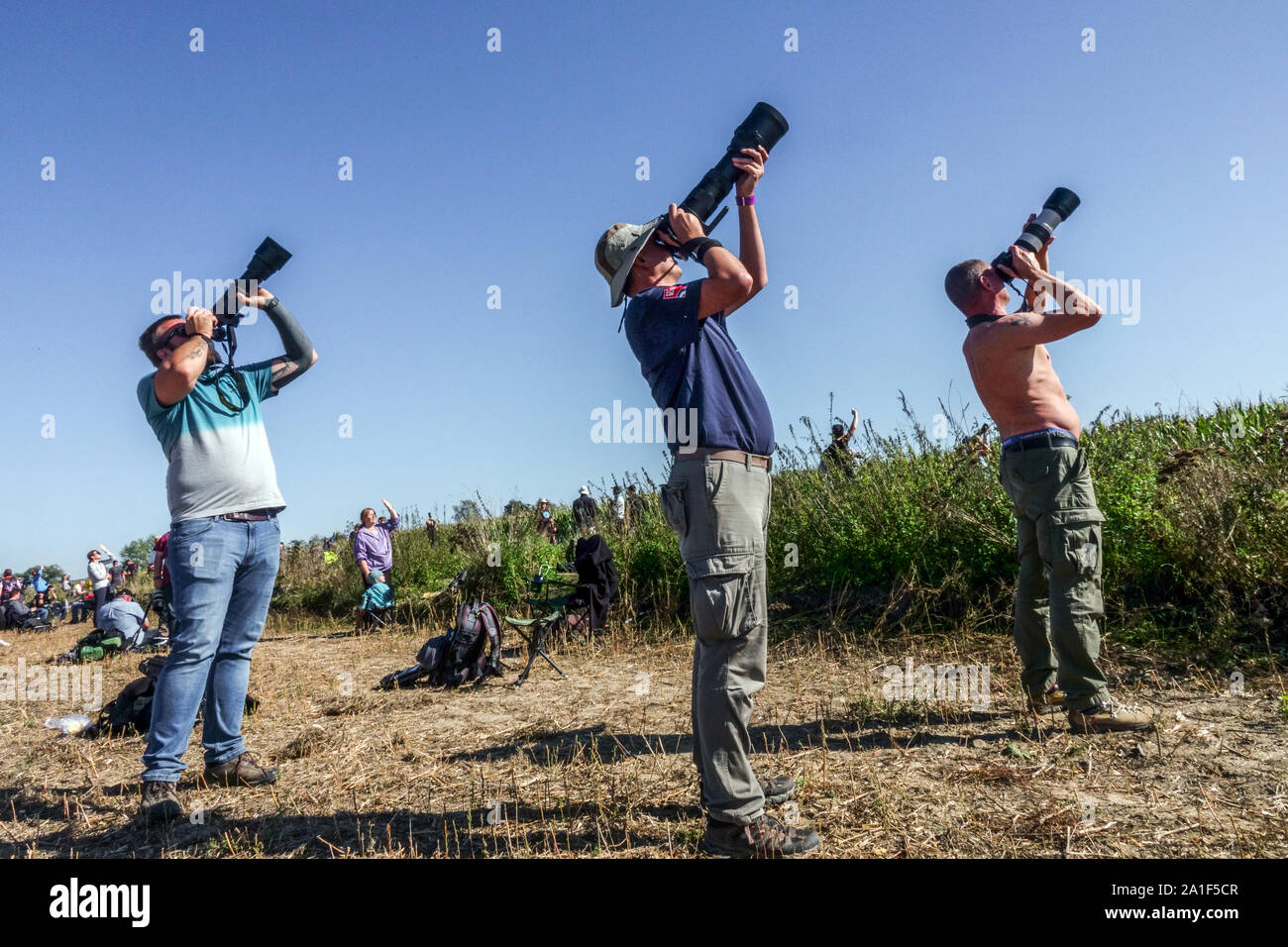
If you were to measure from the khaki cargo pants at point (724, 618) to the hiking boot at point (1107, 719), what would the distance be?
175 cm

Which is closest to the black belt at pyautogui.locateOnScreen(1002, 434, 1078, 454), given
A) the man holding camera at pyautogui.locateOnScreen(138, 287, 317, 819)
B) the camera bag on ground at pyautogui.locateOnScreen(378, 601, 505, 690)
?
the man holding camera at pyautogui.locateOnScreen(138, 287, 317, 819)

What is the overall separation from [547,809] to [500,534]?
774 centimetres

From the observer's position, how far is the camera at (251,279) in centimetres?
361

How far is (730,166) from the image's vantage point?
8.75ft

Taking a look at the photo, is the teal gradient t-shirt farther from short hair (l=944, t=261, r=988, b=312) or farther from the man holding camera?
short hair (l=944, t=261, r=988, b=312)

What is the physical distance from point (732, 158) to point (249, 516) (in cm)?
248

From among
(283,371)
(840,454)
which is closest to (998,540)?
(840,454)

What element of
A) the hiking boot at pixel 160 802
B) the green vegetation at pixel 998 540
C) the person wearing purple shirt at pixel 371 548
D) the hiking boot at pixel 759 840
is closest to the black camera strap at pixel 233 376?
the hiking boot at pixel 160 802

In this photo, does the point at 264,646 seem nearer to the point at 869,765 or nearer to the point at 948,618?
the point at 948,618

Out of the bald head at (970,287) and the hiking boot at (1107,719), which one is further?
the bald head at (970,287)

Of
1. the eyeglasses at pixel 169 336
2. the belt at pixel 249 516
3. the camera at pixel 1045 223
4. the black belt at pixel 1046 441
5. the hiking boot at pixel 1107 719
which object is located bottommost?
the hiking boot at pixel 1107 719

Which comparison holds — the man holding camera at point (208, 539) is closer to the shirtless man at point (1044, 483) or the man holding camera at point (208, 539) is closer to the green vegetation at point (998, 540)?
the shirtless man at point (1044, 483)

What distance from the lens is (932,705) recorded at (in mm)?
4055
